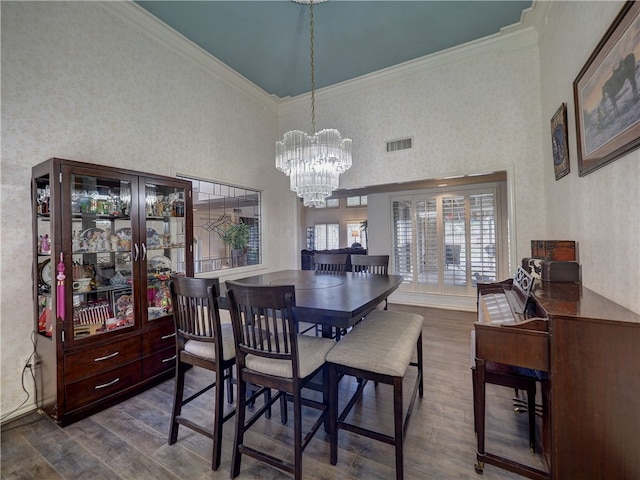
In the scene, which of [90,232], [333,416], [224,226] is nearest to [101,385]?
[90,232]

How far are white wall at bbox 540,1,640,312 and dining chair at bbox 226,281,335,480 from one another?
1683mm

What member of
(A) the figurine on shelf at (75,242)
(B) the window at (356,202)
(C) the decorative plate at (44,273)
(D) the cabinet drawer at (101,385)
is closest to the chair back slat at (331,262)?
(D) the cabinet drawer at (101,385)

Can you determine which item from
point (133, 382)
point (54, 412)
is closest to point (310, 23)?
point (133, 382)

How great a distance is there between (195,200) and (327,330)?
237 cm

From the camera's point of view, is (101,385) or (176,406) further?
(101,385)

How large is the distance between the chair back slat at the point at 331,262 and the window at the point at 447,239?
2.49 metres

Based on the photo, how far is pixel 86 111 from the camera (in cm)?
249

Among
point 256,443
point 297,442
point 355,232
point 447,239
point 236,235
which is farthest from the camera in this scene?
point 355,232

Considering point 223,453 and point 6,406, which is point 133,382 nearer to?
point 6,406

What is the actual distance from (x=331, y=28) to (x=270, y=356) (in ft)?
11.3

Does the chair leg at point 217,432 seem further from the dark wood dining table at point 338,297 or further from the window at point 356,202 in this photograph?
the window at point 356,202

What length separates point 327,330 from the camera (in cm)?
257

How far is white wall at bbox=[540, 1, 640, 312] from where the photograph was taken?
1.42m

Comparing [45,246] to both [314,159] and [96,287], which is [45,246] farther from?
[314,159]
